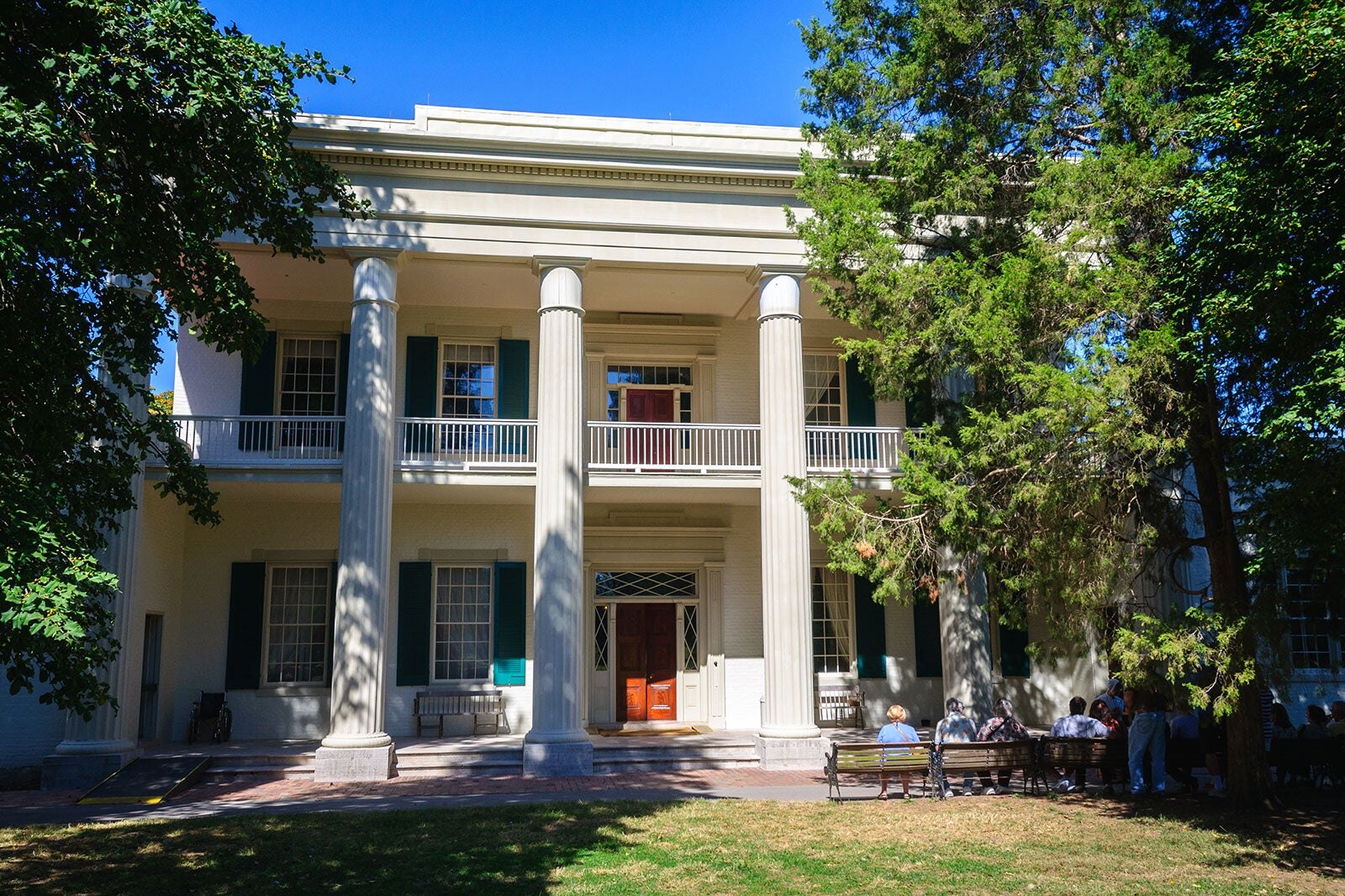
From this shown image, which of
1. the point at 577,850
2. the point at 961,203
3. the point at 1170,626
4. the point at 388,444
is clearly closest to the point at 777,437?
the point at 961,203

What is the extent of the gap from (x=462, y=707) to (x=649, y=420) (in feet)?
19.7

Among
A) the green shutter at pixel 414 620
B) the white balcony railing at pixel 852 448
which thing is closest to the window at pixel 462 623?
the green shutter at pixel 414 620

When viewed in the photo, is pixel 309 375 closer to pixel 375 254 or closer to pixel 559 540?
pixel 375 254

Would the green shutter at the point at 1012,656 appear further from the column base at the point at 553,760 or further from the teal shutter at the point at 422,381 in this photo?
the teal shutter at the point at 422,381

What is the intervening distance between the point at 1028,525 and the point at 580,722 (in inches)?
280

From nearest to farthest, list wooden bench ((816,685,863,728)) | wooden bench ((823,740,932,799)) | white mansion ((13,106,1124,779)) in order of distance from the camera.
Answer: wooden bench ((823,740,932,799)) < white mansion ((13,106,1124,779)) < wooden bench ((816,685,863,728))

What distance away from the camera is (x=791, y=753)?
585 inches

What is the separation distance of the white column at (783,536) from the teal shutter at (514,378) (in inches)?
179

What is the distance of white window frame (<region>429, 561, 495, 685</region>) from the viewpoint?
687 inches

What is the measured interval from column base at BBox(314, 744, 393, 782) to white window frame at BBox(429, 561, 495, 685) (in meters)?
3.23

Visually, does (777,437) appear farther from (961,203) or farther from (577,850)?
(577,850)

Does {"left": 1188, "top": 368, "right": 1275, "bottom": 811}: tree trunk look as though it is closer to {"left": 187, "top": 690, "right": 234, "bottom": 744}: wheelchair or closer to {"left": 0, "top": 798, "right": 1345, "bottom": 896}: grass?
{"left": 0, "top": 798, "right": 1345, "bottom": 896}: grass

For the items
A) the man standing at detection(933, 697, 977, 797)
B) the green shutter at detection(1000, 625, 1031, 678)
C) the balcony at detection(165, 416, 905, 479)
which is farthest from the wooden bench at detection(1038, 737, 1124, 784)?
the green shutter at detection(1000, 625, 1031, 678)

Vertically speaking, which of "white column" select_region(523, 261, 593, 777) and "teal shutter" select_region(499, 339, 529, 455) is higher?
"teal shutter" select_region(499, 339, 529, 455)
